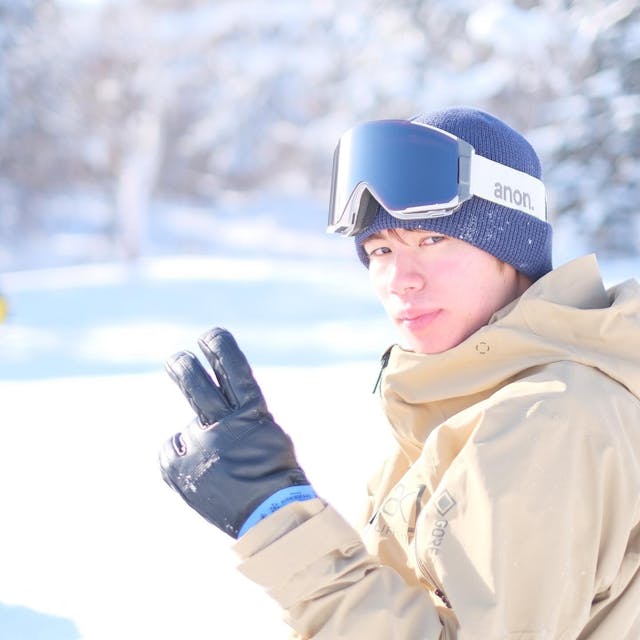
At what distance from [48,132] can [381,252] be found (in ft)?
71.4

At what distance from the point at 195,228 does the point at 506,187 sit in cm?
2875

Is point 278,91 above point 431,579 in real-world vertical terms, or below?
above

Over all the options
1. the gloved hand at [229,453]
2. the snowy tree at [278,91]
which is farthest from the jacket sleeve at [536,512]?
the snowy tree at [278,91]

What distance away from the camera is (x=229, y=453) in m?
1.37

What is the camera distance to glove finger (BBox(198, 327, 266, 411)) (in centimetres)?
143

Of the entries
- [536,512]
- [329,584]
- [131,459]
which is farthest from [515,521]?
[131,459]

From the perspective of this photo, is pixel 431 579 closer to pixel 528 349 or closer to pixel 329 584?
pixel 329 584

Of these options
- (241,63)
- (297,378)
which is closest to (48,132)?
(241,63)

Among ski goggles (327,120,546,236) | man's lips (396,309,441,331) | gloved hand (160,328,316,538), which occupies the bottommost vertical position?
gloved hand (160,328,316,538)

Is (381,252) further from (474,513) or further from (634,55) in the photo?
(634,55)

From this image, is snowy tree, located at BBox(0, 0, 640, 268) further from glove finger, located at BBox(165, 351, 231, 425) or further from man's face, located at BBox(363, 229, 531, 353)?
glove finger, located at BBox(165, 351, 231, 425)

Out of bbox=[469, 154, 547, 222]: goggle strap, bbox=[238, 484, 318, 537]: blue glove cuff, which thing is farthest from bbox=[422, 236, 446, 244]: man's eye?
bbox=[238, 484, 318, 537]: blue glove cuff

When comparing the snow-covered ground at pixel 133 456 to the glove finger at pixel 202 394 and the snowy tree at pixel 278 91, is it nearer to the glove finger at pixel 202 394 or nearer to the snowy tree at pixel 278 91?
the glove finger at pixel 202 394

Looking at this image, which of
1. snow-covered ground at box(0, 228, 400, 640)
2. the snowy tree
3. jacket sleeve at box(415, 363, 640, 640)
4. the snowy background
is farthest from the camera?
the snowy tree
